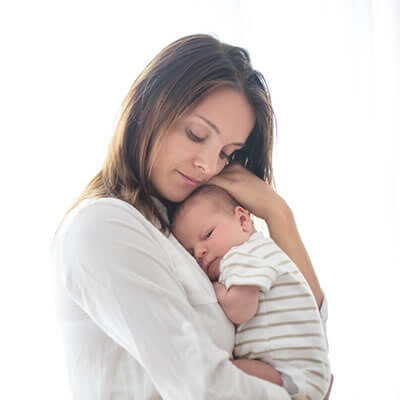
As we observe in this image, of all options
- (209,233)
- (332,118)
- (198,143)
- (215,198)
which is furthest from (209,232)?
(332,118)

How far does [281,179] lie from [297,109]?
35 centimetres

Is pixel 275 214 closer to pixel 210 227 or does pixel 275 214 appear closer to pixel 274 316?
pixel 210 227

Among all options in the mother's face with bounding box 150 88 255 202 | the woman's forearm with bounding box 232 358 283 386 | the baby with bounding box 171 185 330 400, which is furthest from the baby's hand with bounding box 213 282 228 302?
the mother's face with bounding box 150 88 255 202

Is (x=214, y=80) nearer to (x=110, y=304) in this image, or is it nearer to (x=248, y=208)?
(x=248, y=208)

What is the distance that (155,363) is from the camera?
80cm

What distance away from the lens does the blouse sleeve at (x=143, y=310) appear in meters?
0.80

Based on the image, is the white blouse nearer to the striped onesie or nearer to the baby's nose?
the striped onesie

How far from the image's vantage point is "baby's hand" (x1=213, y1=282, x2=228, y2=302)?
101cm

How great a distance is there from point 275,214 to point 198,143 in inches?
12.4

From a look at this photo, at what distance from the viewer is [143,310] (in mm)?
805

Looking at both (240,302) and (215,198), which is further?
(215,198)

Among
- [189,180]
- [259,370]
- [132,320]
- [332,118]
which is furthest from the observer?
[332,118]

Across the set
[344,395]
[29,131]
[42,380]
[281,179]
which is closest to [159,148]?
[29,131]

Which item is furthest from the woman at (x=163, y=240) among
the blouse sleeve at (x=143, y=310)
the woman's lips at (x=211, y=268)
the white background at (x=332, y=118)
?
the white background at (x=332, y=118)
